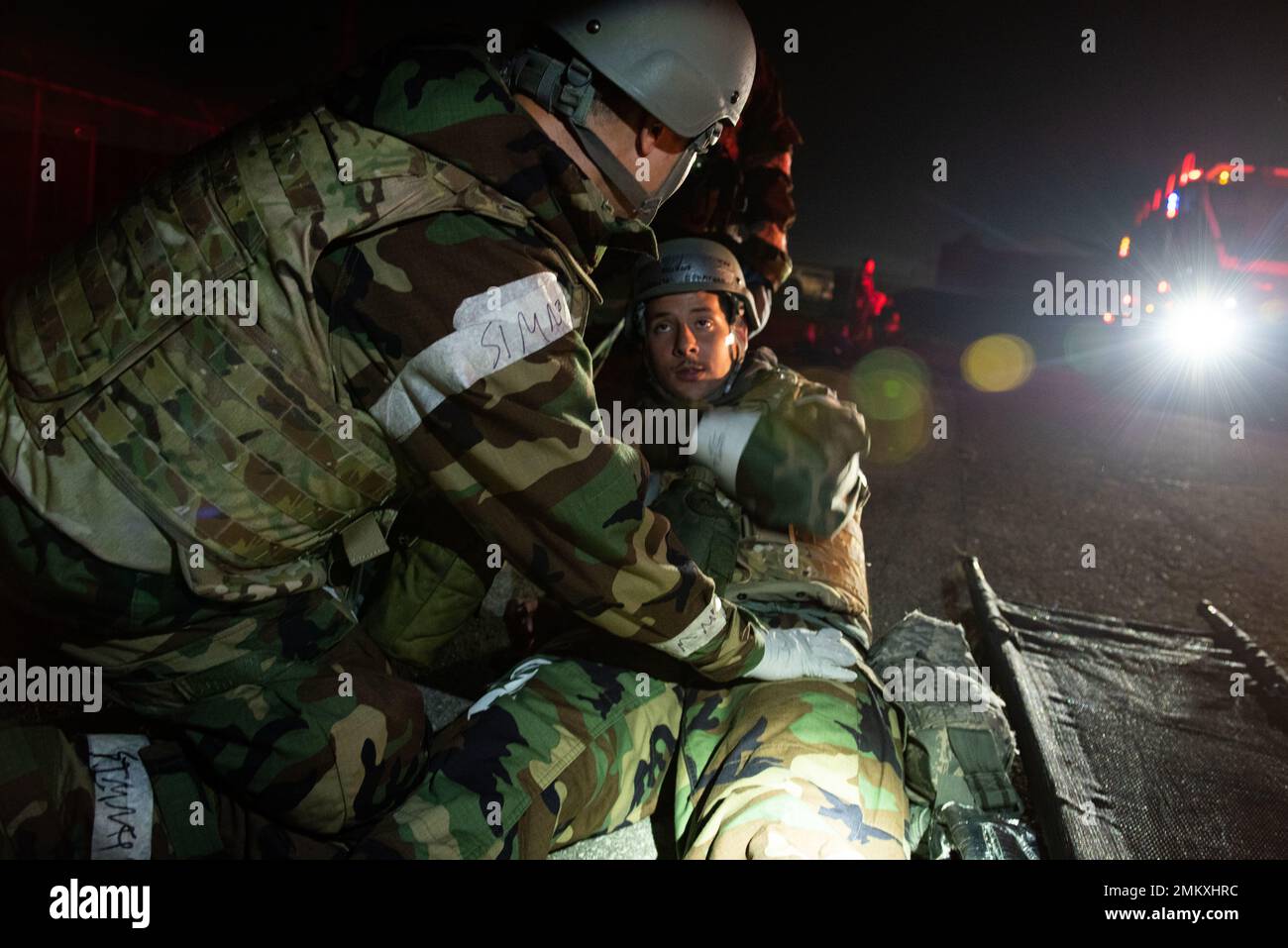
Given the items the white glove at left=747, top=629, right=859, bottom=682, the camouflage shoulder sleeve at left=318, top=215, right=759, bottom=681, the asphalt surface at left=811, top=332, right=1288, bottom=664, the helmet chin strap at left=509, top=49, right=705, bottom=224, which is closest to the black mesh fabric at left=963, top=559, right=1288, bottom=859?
the asphalt surface at left=811, top=332, right=1288, bottom=664

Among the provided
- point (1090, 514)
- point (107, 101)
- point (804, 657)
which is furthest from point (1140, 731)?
point (107, 101)

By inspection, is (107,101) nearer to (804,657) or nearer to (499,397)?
(499,397)

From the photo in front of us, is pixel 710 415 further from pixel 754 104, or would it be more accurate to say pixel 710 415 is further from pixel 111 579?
pixel 754 104

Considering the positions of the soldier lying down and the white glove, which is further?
the white glove

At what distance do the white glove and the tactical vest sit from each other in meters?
1.18

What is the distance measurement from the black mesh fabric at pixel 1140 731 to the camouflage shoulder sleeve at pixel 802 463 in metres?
1.00

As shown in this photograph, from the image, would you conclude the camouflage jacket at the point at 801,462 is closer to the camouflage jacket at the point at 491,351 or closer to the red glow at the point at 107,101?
the camouflage jacket at the point at 491,351

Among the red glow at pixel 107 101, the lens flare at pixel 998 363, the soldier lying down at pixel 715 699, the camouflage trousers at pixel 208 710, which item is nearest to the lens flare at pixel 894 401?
the lens flare at pixel 998 363

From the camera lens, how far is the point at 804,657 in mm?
2068

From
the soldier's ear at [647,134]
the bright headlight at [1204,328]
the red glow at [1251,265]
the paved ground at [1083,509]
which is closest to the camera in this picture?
the soldier's ear at [647,134]

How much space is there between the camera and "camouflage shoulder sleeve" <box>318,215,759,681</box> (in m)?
1.39

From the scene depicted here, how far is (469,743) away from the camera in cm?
181

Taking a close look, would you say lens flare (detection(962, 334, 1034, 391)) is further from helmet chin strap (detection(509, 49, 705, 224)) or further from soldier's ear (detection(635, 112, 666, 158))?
helmet chin strap (detection(509, 49, 705, 224))

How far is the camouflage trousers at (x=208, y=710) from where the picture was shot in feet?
4.88
